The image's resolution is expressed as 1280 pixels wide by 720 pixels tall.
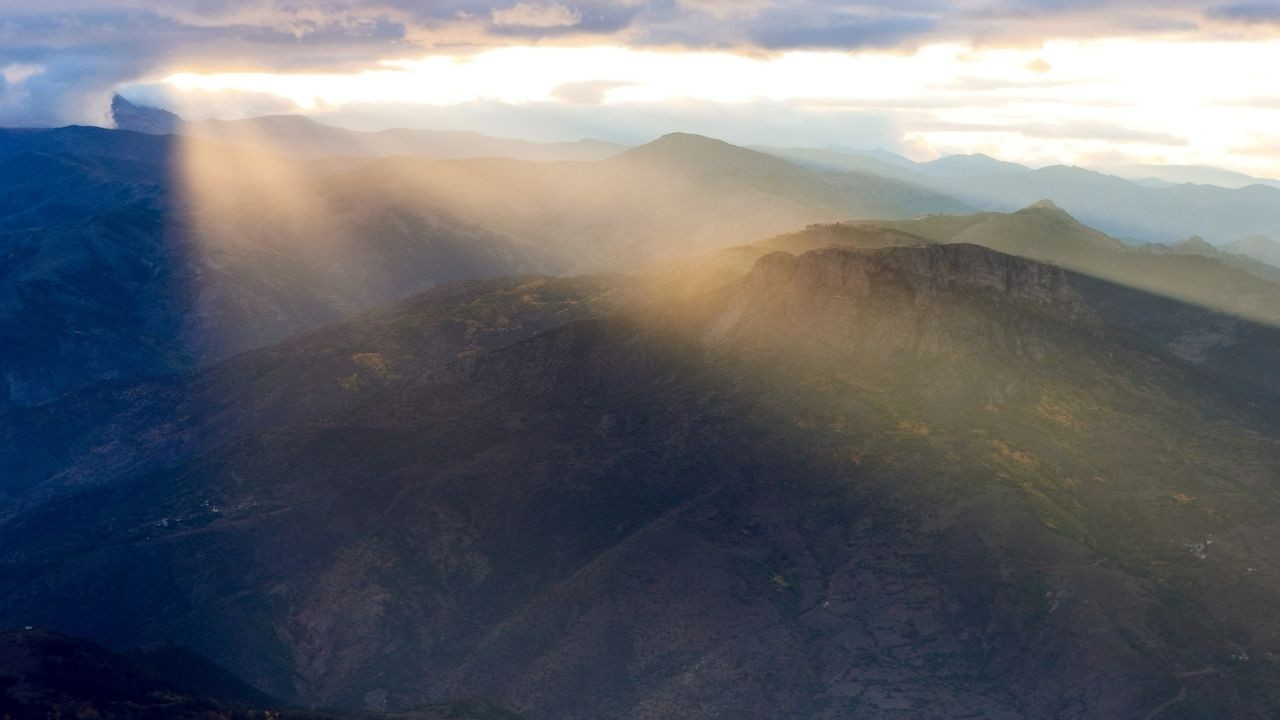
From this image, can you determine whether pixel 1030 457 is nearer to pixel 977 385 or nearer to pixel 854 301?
pixel 977 385

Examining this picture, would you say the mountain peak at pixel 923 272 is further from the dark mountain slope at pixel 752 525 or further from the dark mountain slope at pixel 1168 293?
the dark mountain slope at pixel 1168 293

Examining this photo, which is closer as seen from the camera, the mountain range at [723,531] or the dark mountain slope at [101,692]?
the dark mountain slope at [101,692]

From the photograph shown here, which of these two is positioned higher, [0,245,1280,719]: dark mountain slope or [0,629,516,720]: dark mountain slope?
[0,629,516,720]: dark mountain slope

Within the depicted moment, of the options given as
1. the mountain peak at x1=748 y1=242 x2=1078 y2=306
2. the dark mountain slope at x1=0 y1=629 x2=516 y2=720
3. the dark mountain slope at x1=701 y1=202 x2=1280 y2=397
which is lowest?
the dark mountain slope at x1=701 y1=202 x2=1280 y2=397

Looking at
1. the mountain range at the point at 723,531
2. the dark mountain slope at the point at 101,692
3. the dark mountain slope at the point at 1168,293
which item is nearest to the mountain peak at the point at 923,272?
the mountain range at the point at 723,531

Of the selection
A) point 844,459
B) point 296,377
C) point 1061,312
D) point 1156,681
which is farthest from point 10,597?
point 1061,312

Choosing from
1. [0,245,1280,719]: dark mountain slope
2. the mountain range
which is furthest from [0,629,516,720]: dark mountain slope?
[0,245,1280,719]: dark mountain slope

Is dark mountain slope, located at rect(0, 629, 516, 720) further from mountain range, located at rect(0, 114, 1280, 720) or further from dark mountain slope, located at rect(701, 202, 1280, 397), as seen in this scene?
dark mountain slope, located at rect(701, 202, 1280, 397)

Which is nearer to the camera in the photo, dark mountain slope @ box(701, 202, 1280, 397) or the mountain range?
the mountain range

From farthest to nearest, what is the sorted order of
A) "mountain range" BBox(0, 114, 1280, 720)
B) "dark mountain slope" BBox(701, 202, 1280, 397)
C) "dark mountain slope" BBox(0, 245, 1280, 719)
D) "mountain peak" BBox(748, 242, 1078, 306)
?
"dark mountain slope" BBox(701, 202, 1280, 397)
"mountain peak" BBox(748, 242, 1078, 306)
"dark mountain slope" BBox(0, 245, 1280, 719)
"mountain range" BBox(0, 114, 1280, 720)
